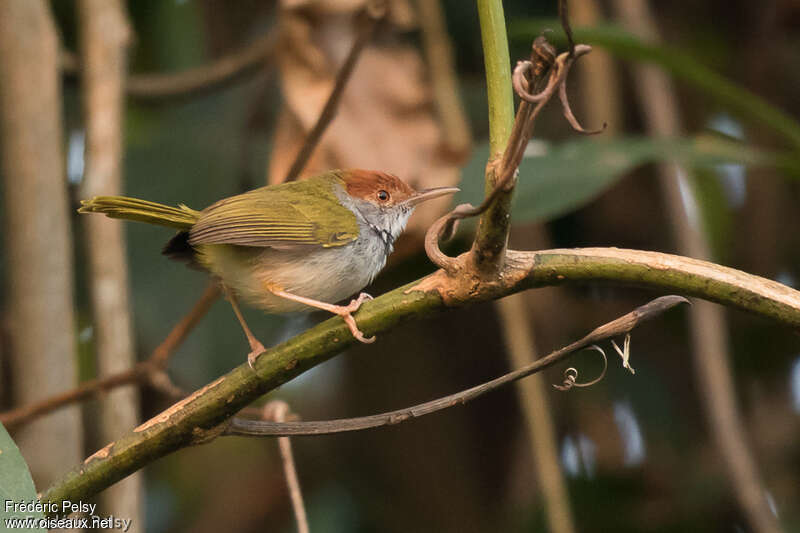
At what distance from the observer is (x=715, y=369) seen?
10.4 ft

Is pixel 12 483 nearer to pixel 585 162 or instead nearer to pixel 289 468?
pixel 289 468

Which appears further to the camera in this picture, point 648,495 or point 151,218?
point 648,495

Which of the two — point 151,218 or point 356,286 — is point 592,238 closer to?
point 356,286

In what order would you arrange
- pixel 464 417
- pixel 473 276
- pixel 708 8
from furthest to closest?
pixel 708 8, pixel 464 417, pixel 473 276

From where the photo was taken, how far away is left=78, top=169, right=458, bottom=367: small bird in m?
2.33

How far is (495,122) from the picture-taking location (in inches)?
53.4

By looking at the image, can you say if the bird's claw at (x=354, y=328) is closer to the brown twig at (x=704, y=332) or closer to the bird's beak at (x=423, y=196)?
the bird's beak at (x=423, y=196)

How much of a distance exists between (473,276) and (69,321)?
5.72 feet

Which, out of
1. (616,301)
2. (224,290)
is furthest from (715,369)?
(224,290)

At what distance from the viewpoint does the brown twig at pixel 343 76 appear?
2.30m

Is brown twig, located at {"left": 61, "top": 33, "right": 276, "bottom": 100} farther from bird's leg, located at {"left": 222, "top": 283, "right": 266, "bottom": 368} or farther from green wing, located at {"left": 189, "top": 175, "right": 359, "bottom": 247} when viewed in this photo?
bird's leg, located at {"left": 222, "top": 283, "right": 266, "bottom": 368}

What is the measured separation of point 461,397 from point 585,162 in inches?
67.6

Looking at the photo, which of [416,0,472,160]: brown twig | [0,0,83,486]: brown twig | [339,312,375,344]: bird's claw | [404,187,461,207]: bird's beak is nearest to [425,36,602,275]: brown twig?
[339,312,375,344]: bird's claw

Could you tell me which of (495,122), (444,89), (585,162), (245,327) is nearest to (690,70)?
(585,162)
